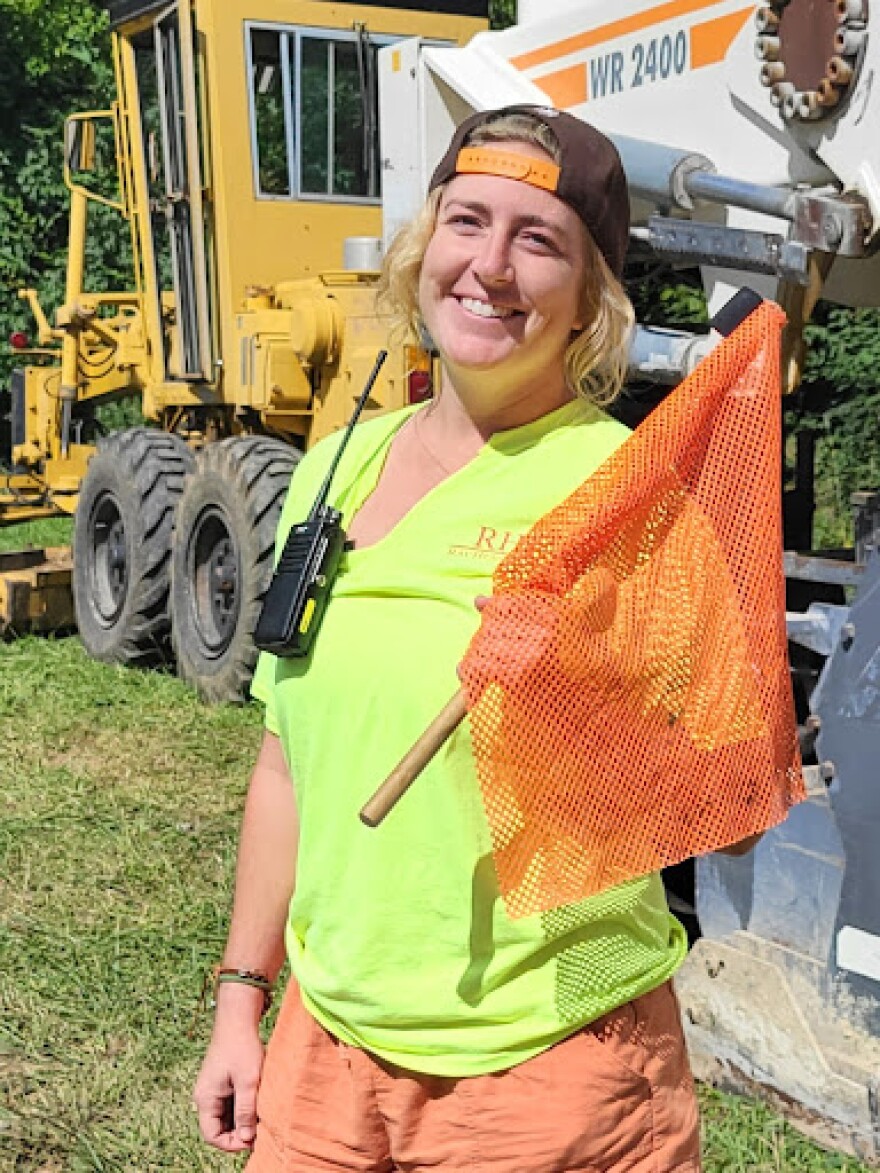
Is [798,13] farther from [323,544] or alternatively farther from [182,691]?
[182,691]

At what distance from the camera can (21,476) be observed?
9.83 meters

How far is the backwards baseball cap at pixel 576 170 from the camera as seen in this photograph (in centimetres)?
174

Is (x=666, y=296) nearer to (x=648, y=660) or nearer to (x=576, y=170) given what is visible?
(x=576, y=170)

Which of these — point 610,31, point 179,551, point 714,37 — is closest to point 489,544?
point 714,37

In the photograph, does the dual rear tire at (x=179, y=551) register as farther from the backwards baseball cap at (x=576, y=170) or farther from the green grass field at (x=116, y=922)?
the backwards baseball cap at (x=576, y=170)

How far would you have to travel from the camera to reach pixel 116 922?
4480mm

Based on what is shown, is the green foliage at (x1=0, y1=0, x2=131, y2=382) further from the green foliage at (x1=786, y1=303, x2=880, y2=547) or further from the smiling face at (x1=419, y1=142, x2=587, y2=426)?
the smiling face at (x1=419, y1=142, x2=587, y2=426)

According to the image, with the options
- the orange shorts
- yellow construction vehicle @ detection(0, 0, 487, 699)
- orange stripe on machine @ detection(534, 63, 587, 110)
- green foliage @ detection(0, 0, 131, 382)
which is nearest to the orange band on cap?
the orange shorts

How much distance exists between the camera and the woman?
5.46 feet

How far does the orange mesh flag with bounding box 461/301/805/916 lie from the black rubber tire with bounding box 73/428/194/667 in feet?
19.5

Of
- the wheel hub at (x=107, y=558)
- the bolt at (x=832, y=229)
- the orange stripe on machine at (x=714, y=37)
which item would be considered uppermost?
the orange stripe on machine at (x=714, y=37)

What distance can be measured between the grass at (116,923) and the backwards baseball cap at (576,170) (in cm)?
189

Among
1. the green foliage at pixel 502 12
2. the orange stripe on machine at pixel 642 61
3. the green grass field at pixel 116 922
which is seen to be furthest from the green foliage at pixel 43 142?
the orange stripe on machine at pixel 642 61

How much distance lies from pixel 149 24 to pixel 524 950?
6964 millimetres
